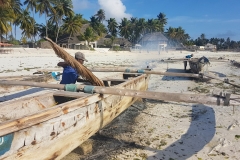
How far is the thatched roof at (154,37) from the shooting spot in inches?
2061

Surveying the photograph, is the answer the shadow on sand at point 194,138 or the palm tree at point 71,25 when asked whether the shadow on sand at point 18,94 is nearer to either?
the shadow on sand at point 194,138

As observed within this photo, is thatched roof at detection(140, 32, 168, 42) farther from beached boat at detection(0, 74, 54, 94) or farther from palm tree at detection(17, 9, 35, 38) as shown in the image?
beached boat at detection(0, 74, 54, 94)

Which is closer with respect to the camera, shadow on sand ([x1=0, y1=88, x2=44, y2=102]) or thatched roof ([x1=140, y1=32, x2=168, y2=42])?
shadow on sand ([x1=0, y1=88, x2=44, y2=102])

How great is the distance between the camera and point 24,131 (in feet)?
7.04

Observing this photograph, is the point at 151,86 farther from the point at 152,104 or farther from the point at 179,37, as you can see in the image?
the point at 179,37

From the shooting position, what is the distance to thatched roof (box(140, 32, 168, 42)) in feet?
172

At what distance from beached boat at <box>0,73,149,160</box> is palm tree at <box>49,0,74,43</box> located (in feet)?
120

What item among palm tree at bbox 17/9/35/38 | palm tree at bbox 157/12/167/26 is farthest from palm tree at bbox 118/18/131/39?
palm tree at bbox 17/9/35/38

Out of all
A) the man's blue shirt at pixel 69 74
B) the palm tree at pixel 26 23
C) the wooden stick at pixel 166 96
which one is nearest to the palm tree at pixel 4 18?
the palm tree at pixel 26 23

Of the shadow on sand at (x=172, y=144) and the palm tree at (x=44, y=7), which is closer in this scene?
the shadow on sand at (x=172, y=144)

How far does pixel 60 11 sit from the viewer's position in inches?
1506

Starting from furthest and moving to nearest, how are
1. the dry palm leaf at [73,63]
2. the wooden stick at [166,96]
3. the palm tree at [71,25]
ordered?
the palm tree at [71,25]
the dry palm leaf at [73,63]
the wooden stick at [166,96]

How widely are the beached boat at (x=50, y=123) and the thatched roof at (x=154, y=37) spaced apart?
1984 inches

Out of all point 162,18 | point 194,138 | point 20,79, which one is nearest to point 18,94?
point 20,79
